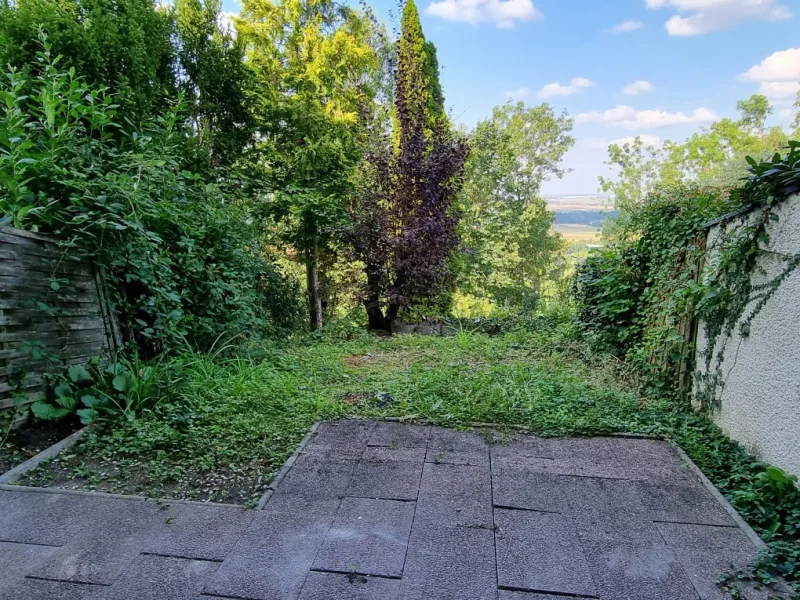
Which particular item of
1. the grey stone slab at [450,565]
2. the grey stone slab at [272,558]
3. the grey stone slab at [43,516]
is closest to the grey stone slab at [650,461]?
the grey stone slab at [450,565]

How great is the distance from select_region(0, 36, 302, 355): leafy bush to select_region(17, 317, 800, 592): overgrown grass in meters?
0.43

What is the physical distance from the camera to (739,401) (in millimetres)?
2301

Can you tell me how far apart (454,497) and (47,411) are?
2273 mm

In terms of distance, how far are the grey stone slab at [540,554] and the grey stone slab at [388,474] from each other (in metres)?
0.43

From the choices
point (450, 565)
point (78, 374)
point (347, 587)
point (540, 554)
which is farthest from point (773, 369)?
point (78, 374)

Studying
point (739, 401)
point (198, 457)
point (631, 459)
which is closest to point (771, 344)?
point (739, 401)

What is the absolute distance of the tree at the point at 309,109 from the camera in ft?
24.3

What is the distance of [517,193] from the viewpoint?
15.9 m

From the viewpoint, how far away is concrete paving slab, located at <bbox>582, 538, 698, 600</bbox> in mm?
1335

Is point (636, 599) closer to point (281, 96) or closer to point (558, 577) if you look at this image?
point (558, 577)

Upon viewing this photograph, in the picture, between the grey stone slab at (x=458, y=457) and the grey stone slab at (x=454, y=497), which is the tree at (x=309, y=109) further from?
the grey stone slab at (x=454, y=497)

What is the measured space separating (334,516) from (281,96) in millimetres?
8030

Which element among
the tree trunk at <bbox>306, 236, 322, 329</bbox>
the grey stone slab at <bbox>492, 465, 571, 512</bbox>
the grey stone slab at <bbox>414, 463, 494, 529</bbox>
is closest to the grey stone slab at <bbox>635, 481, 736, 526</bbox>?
the grey stone slab at <bbox>492, 465, 571, 512</bbox>

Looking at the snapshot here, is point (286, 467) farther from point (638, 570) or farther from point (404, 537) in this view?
point (638, 570)
